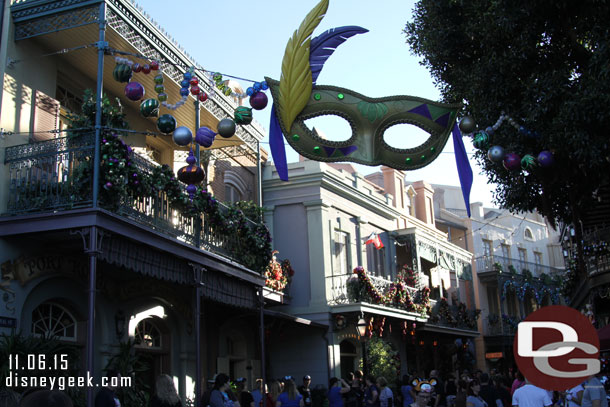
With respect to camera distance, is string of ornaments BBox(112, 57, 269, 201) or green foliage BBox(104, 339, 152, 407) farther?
green foliage BBox(104, 339, 152, 407)

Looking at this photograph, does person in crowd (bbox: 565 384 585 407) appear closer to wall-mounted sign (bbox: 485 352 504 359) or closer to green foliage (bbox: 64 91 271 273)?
green foliage (bbox: 64 91 271 273)

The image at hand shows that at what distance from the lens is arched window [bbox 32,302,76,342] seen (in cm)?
1076

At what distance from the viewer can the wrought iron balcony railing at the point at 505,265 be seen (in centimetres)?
3512

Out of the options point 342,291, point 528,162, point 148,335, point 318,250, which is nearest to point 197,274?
point 148,335

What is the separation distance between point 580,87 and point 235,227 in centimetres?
726

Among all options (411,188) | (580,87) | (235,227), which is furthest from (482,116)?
(411,188)

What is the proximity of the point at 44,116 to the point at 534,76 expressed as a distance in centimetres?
836

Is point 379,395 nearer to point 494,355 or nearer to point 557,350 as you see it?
point 557,350

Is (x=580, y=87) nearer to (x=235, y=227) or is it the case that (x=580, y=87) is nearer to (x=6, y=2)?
(x=235, y=227)

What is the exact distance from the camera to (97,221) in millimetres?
9625

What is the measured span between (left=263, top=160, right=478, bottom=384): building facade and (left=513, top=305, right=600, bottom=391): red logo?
1268 centimetres

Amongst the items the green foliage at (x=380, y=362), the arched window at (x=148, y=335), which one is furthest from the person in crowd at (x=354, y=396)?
the green foliage at (x=380, y=362)

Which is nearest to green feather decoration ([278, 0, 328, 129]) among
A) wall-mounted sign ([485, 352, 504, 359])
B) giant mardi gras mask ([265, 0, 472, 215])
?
giant mardi gras mask ([265, 0, 472, 215])

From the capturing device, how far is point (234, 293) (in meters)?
13.8
